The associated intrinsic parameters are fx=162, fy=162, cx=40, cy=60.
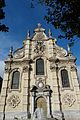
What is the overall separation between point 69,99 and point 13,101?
23.1 ft

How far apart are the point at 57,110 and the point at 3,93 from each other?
709cm

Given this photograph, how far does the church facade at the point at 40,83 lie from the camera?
1967 cm

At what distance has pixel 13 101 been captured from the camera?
20.3 meters

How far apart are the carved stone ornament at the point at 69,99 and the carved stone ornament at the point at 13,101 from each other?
5932mm

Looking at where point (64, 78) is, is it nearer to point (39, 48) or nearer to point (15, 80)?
point (39, 48)

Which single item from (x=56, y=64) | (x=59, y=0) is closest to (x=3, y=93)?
(x=56, y=64)

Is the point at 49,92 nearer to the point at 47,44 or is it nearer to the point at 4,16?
the point at 47,44

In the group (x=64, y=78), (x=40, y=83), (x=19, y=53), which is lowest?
(x=40, y=83)

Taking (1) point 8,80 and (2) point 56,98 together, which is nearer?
(2) point 56,98

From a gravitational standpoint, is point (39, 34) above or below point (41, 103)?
above

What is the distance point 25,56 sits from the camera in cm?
2375

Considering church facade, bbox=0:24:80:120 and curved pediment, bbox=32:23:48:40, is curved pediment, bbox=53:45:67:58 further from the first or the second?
curved pediment, bbox=32:23:48:40

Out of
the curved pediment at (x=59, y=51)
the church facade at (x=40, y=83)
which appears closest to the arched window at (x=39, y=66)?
the church facade at (x=40, y=83)

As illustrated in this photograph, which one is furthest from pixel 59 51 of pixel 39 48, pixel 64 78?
pixel 64 78
